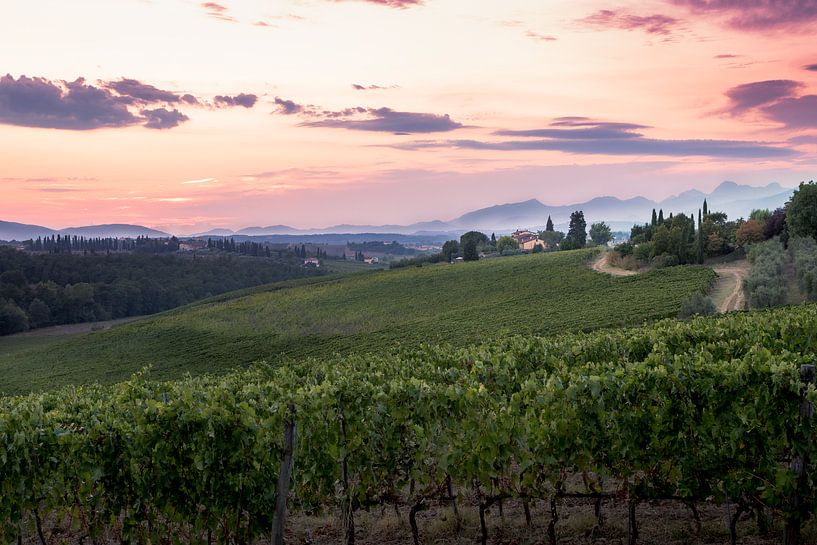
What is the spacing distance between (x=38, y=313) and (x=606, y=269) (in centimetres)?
9029

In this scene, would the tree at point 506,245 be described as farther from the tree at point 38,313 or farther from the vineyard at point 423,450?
the vineyard at point 423,450

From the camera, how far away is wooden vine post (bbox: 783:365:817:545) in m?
7.10

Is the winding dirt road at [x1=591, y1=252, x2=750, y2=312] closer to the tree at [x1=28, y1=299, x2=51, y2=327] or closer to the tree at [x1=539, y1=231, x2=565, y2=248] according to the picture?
the tree at [x1=539, y1=231, x2=565, y2=248]

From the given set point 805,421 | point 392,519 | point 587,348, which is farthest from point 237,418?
point 587,348

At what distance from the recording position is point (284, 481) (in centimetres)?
738

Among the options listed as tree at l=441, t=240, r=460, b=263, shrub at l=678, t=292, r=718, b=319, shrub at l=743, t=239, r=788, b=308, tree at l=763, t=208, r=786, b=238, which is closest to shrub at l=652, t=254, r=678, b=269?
shrub at l=743, t=239, r=788, b=308

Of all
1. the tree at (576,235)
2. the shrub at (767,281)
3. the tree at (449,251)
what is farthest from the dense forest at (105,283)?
the shrub at (767,281)

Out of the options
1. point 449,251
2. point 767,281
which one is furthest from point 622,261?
point 449,251

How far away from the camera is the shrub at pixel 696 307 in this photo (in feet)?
139

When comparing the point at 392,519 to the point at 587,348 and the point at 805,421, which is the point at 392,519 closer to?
the point at 805,421

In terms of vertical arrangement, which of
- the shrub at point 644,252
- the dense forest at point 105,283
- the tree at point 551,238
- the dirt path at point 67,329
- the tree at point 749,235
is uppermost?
the tree at point 551,238

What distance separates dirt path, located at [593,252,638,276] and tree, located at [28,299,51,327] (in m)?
88.4

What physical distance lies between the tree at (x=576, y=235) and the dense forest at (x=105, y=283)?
2919 inches

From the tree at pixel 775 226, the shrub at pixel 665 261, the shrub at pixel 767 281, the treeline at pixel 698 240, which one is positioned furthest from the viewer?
the tree at pixel 775 226
